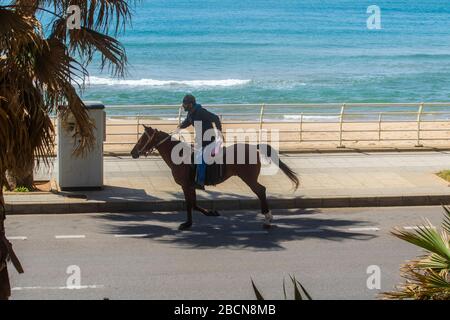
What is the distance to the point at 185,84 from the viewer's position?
6022 centimetres

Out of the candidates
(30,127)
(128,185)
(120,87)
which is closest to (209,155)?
(128,185)

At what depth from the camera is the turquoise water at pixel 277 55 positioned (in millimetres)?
57406

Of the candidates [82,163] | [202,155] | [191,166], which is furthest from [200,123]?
[82,163]

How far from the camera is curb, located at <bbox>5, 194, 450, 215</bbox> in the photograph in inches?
700

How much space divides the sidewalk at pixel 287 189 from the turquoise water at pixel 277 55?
30457 mm

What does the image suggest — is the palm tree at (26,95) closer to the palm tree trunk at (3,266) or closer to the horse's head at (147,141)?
the palm tree trunk at (3,266)

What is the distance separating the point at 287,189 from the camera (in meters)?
19.5

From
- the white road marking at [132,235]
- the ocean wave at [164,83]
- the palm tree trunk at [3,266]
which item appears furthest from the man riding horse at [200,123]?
the ocean wave at [164,83]

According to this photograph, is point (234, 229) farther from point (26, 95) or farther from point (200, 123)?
point (26, 95)

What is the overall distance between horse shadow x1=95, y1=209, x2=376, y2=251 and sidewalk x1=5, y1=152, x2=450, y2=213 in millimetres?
320

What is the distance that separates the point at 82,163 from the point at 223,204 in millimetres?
2768

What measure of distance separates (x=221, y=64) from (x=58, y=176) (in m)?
52.6
